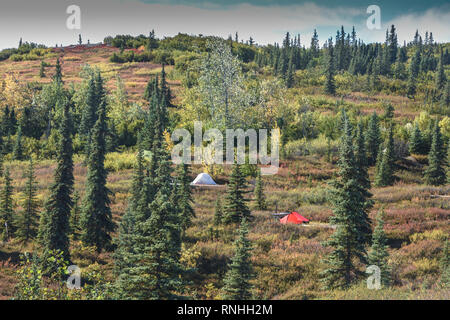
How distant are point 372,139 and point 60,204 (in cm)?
4160

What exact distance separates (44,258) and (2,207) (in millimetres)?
9349

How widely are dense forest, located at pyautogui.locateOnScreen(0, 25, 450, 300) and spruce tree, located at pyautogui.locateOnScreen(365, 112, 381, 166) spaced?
19 cm

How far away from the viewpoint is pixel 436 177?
41.6 metres

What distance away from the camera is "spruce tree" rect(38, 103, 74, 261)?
67.4 ft

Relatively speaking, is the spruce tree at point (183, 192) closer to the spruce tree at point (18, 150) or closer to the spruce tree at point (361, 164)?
the spruce tree at point (361, 164)

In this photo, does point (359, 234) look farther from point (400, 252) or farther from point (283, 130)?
point (283, 130)

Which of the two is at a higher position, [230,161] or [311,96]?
[311,96]

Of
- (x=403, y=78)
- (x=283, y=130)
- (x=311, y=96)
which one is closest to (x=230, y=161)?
(x=283, y=130)

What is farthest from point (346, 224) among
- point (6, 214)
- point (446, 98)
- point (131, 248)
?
point (446, 98)

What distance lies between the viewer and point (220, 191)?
122ft

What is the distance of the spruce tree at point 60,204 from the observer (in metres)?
20.5

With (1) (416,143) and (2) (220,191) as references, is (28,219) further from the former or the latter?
(1) (416,143)

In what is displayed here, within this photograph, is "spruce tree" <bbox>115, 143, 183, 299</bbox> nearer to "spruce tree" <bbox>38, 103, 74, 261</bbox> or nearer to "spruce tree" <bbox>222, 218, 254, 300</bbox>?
"spruce tree" <bbox>222, 218, 254, 300</bbox>
